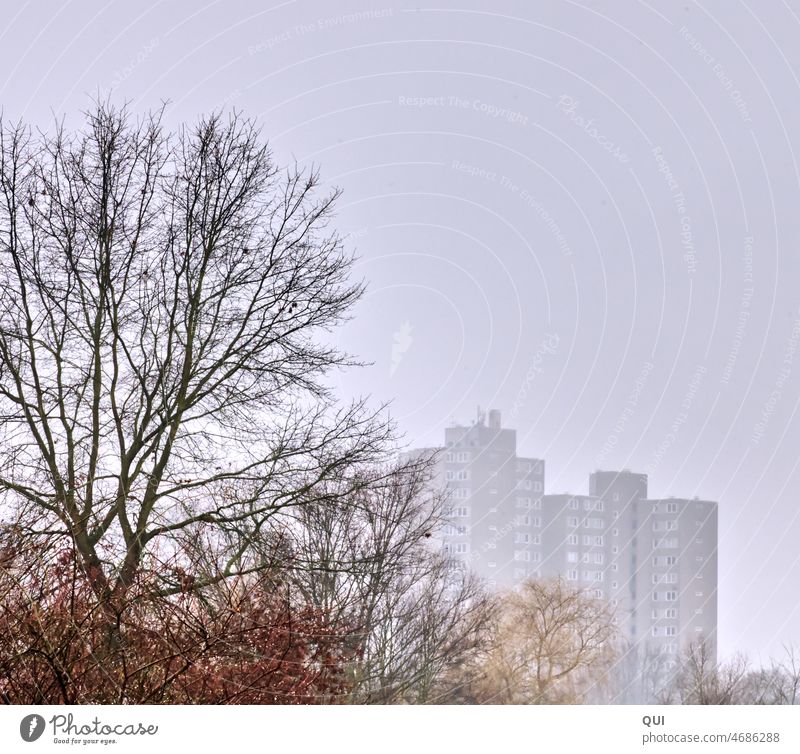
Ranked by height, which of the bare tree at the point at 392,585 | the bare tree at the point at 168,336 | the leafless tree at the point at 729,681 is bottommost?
the leafless tree at the point at 729,681

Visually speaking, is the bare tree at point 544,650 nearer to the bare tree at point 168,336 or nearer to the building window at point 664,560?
the building window at point 664,560

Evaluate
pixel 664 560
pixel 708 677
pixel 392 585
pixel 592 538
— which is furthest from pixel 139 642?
pixel 708 677

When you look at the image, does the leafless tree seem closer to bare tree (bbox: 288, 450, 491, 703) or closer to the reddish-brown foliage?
bare tree (bbox: 288, 450, 491, 703)

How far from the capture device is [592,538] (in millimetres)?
3135

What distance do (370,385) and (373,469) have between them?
224mm

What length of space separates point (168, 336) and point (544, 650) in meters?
1.31

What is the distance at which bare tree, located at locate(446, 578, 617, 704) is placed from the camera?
117 inches

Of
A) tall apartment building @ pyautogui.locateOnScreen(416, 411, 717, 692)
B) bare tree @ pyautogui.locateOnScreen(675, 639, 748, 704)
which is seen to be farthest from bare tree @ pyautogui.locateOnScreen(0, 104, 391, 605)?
bare tree @ pyautogui.locateOnScreen(675, 639, 748, 704)

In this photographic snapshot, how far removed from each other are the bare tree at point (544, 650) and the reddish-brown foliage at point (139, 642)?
0.48m

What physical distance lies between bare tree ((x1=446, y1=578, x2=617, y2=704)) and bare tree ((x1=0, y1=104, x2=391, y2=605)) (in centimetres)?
57

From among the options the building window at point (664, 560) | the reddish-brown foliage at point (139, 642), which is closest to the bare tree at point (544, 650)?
the building window at point (664, 560)

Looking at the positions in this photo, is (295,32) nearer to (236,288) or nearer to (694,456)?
(236,288)

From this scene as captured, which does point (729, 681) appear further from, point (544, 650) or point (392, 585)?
point (392, 585)

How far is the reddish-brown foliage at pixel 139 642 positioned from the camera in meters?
2.40
